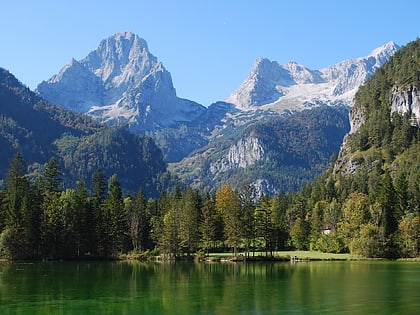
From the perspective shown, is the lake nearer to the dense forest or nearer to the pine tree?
the dense forest

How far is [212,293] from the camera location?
65.7 metres

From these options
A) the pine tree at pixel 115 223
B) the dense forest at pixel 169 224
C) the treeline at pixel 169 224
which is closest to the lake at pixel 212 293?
the dense forest at pixel 169 224

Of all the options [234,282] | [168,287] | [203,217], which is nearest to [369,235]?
[203,217]

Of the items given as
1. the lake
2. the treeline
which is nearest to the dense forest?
the treeline

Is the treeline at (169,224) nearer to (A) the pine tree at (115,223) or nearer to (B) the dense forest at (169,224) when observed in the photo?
(A) the pine tree at (115,223)

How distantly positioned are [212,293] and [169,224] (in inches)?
2912

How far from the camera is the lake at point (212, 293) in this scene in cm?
5312

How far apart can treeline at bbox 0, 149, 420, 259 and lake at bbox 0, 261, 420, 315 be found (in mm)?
41780

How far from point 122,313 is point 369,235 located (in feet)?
315

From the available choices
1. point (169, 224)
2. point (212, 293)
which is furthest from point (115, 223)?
point (212, 293)

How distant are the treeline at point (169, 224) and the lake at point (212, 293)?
4178cm

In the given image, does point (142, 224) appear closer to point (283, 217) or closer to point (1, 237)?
point (1, 237)

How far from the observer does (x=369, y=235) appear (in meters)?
136

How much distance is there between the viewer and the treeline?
135000 millimetres
